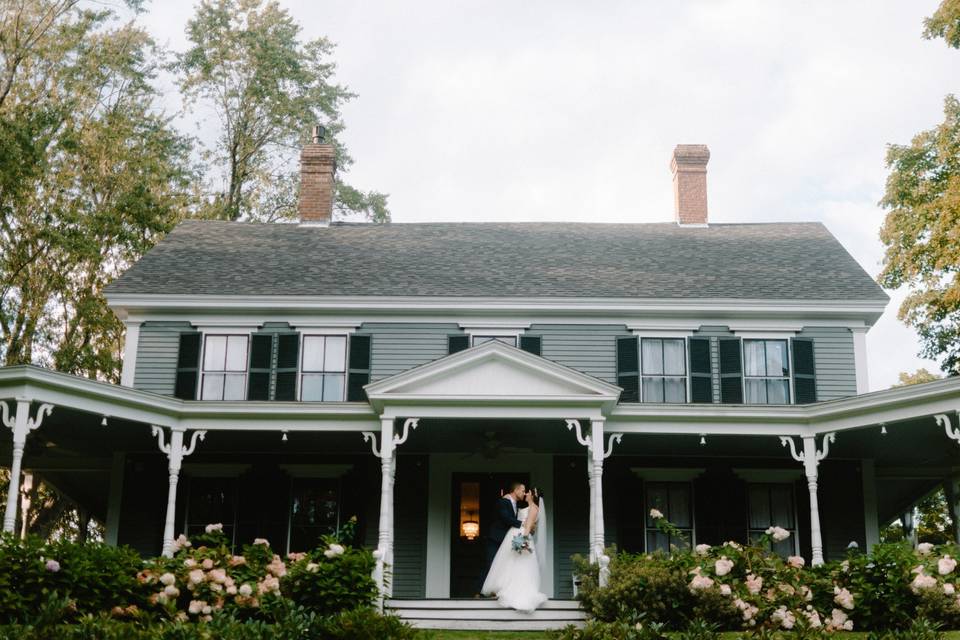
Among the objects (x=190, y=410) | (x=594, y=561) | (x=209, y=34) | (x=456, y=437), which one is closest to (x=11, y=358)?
(x=209, y=34)

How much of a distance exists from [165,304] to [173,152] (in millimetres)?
14287

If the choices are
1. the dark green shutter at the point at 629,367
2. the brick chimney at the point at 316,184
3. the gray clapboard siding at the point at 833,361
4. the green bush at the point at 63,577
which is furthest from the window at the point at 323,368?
the gray clapboard siding at the point at 833,361

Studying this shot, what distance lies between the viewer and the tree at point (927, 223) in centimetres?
2261

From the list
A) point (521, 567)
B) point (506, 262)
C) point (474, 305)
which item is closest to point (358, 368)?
point (474, 305)

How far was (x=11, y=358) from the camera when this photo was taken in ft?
88.2

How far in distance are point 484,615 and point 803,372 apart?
7.49m

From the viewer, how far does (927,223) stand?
76.1 feet

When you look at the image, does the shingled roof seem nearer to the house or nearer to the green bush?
the house

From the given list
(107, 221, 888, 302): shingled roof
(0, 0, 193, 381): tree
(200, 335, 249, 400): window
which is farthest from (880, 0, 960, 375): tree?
(0, 0, 193, 381): tree

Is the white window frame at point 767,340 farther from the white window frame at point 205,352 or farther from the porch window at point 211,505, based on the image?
the porch window at point 211,505

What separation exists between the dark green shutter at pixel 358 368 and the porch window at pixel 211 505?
8.23 ft

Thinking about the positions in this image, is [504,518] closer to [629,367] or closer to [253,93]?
[629,367]

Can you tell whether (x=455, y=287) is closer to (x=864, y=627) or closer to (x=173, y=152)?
(x=864, y=627)

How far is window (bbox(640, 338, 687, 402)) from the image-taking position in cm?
1714
